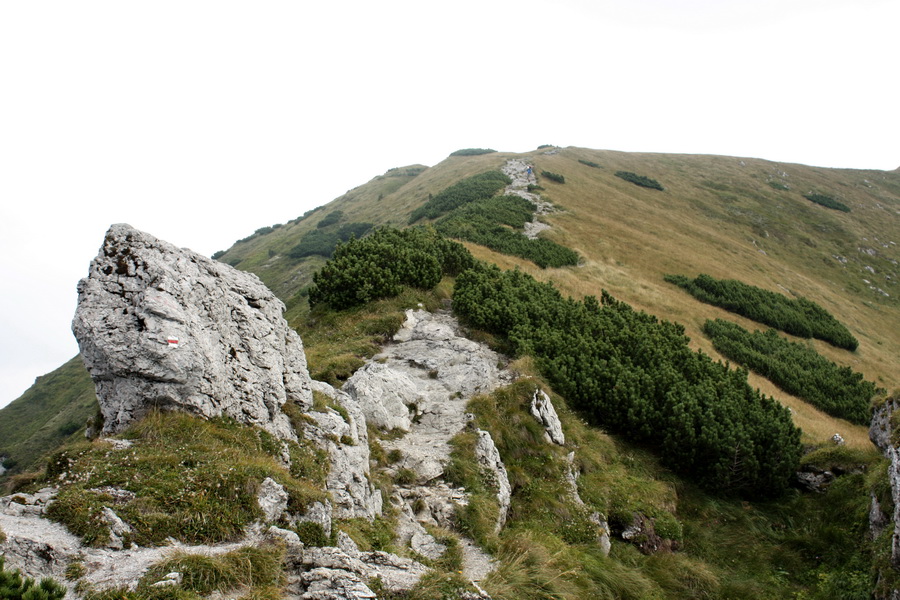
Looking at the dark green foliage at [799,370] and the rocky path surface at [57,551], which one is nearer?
the rocky path surface at [57,551]

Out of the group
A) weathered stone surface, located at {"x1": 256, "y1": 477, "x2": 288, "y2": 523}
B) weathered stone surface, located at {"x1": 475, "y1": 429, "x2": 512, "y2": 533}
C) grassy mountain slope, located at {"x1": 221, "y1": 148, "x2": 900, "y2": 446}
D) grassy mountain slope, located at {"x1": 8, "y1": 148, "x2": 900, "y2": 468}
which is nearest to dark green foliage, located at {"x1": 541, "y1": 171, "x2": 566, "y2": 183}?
grassy mountain slope, located at {"x1": 8, "y1": 148, "x2": 900, "y2": 468}

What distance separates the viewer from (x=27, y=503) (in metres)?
5.45

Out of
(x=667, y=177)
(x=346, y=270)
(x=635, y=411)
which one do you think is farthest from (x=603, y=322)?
(x=667, y=177)

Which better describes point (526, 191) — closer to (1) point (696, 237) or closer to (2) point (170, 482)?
(1) point (696, 237)

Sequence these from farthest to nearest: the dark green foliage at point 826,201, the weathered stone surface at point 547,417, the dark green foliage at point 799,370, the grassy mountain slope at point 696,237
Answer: the dark green foliage at point 826,201 < the grassy mountain slope at point 696,237 < the dark green foliage at point 799,370 < the weathered stone surface at point 547,417

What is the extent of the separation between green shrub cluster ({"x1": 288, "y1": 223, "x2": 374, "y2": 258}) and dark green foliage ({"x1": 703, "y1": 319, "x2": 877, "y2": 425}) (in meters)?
37.7


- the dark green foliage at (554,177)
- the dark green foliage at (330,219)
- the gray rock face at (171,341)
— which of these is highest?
the dark green foliage at (330,219)

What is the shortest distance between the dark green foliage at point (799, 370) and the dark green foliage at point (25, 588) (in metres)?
29.7

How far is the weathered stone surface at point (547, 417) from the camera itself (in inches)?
512

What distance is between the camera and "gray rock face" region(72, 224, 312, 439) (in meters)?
7.39

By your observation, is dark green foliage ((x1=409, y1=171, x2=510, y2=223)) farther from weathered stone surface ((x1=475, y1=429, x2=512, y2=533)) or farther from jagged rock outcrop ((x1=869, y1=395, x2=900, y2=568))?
weathered stone surface ((x1=475, y1=429, x2=512, y2=533))

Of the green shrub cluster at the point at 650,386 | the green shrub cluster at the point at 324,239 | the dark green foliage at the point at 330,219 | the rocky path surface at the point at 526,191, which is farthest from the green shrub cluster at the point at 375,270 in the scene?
the dark green foliage at the point at 330,219

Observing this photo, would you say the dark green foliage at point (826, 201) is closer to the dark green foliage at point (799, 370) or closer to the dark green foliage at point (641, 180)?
the dark green foliage at point (641, 180)

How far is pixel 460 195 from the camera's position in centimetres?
4975
